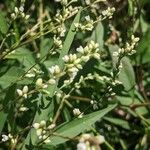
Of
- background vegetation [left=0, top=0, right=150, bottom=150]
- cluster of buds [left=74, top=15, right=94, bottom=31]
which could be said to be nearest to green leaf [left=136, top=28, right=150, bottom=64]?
background vegetation [left=0, top=0, right=150, bottom=150]

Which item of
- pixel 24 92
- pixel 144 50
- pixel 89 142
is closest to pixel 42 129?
pixel 24 92

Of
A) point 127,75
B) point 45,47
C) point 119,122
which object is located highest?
point 45,47

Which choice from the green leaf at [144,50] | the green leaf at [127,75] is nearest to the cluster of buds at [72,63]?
the green leaf at [127,75]

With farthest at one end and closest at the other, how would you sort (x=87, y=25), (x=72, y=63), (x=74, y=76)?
(x=87, y=25) < (x=74, y=76) < (x=72, y=63)

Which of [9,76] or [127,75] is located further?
[127,75]

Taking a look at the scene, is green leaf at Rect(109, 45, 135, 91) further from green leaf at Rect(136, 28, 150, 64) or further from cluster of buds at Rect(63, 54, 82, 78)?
cluster of buds at Rect(63, 54, 82, 78)

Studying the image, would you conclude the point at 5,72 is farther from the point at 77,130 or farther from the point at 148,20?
the point at 148,20

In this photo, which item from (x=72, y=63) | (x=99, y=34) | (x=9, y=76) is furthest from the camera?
(x=99, y=34)

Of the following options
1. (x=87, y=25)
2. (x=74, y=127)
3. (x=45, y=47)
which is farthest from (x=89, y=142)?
(x=45, y=47)

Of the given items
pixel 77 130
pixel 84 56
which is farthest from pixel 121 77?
pixel 84 56

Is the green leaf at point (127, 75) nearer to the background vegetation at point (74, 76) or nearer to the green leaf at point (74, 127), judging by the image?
the background vegetation at point (74, 76)

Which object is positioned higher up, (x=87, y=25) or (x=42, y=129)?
(x=87, y=25)

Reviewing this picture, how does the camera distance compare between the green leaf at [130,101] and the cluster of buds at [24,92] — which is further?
the green leaf at [130,101]

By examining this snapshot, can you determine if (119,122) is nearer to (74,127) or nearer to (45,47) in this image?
(45,47)
